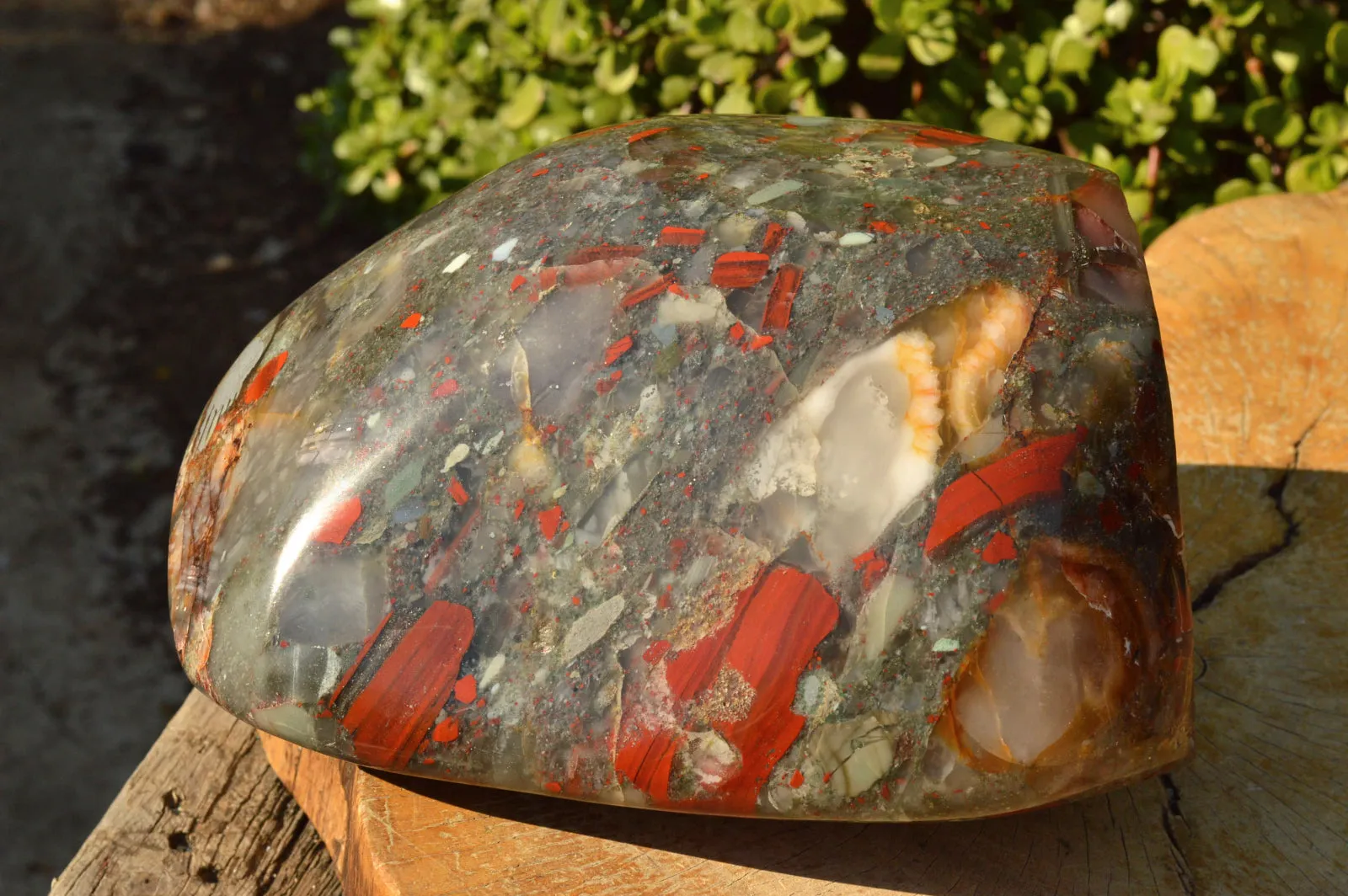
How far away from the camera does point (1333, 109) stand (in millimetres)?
1932

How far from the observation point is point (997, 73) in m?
2.02

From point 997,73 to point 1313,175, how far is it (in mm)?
563

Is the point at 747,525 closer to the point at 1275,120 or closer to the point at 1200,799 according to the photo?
the point at 1200,799

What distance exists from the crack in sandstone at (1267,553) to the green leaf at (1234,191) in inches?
23.9

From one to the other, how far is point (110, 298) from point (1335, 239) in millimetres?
3258

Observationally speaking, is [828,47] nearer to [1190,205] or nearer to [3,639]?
[1190,205]

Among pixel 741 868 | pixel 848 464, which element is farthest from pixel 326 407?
pixel 741 868

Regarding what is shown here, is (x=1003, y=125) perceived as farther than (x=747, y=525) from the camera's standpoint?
Yes

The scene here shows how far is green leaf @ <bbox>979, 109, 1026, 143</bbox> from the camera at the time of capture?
1.96 m

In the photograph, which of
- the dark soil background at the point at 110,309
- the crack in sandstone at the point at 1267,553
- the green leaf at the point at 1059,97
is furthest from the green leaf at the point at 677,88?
the dark soil background at the point at 110,309

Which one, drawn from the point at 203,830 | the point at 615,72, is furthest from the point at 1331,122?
the point at 203,830

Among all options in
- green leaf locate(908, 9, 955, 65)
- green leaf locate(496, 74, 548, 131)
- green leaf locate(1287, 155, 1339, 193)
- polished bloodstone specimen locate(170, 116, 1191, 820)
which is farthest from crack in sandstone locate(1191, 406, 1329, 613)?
green leaf locate(496, 74, 548, 131)

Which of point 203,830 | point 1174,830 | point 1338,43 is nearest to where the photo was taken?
point 1174,830

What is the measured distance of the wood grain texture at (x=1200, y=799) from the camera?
4.01 ft
